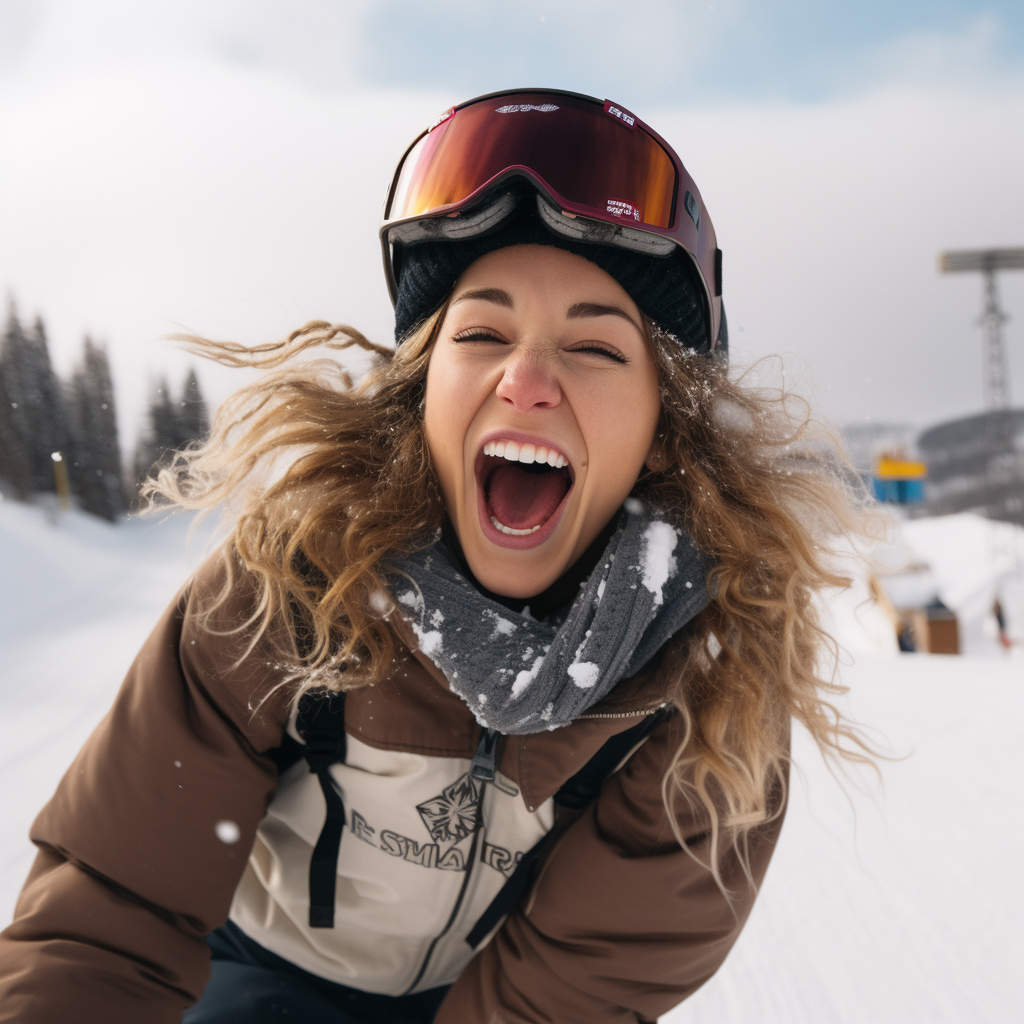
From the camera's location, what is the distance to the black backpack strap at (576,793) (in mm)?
1539

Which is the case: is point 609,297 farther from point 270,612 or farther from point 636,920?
point 636,920

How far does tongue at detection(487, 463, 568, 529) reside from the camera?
162cm

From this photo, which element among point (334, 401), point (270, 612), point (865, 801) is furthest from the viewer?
point (865, 801)

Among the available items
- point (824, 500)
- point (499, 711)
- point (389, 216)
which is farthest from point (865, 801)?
point (389, 216)

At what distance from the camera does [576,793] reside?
1541 millimetres

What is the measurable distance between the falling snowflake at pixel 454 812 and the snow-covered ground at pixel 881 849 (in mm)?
949

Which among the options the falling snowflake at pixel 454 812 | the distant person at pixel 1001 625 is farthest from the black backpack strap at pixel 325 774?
the distant person at pixel 1001 625

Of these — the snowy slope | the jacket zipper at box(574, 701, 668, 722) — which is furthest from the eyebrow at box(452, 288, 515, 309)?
the snowy slope

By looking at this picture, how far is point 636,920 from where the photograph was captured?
145cm

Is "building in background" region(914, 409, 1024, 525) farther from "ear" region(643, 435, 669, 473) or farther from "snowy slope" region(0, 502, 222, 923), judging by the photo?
"ear" region(643, 435, 669, 473)

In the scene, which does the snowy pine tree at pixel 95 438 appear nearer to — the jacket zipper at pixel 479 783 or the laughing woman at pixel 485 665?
the laughing woman at pixel 485 665

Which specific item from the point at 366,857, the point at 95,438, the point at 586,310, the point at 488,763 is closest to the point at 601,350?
the point at 586,310

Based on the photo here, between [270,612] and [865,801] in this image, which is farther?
[865,801]

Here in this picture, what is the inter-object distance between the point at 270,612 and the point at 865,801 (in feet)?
10.2
